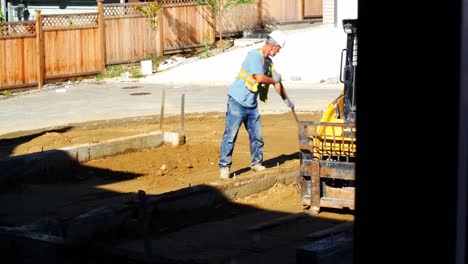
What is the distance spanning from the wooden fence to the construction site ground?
7.55 meters

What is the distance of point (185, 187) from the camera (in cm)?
1198

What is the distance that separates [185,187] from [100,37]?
662 inches

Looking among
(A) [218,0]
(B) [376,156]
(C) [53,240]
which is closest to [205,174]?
(C) [53,240]

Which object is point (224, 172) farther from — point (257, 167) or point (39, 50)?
point (39, 50)

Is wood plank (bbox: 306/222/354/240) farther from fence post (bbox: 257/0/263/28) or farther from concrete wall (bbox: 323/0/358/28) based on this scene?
fence post (bbox: 257/0/263/28)

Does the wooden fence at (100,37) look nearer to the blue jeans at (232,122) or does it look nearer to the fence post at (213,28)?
the fence post at (213,28)

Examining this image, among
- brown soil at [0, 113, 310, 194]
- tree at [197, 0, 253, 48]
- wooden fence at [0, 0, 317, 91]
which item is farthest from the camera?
tree at [197, 0, 253, 48]

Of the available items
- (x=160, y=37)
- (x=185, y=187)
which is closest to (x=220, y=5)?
(x=160, y=37)

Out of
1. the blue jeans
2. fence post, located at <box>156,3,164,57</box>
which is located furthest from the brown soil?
fence post, located at <box>156,3,164,57</box>

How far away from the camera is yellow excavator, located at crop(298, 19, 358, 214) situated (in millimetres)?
9849

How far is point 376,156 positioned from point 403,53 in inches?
12.3

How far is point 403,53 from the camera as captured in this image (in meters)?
2.69

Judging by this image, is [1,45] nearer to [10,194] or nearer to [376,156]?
[10,194]

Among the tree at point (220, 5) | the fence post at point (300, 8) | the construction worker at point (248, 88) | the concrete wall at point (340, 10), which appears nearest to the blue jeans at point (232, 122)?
the construction worker at point (248, 88)
